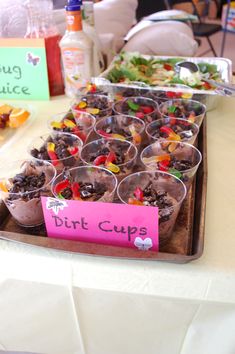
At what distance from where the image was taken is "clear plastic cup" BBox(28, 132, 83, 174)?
751 mm

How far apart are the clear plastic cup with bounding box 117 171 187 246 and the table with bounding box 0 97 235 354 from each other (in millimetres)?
65

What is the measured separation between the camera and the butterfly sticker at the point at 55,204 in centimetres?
56

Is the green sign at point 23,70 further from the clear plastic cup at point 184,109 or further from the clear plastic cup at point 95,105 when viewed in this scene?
the clear plastic cup at point 184,109

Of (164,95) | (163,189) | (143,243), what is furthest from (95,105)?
(143,243)

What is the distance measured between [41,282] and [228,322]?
0.33 meters

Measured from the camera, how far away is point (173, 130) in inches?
34.3

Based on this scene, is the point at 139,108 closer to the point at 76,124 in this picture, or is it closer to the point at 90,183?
the point at 76,124

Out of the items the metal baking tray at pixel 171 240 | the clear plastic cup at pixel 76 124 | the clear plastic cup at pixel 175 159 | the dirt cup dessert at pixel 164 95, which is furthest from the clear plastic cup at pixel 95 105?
the metal baking tray at pixel 171 240

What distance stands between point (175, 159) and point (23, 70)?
683mm

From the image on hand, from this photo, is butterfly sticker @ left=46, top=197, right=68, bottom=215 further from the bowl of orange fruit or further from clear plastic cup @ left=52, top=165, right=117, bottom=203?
the bowl of orange fruit

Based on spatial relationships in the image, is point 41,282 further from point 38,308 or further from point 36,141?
point 36,141

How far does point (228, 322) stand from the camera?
23.5 inches

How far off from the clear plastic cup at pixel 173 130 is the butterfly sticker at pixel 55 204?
0.34 metres

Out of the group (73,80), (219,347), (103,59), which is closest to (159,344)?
(219,347)
